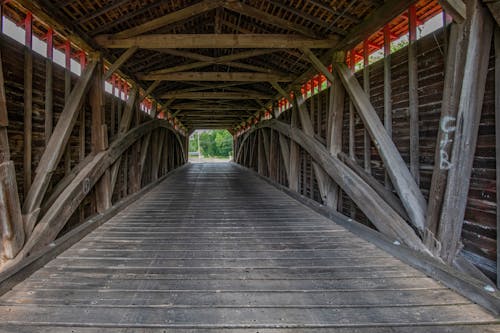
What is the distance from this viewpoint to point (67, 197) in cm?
287

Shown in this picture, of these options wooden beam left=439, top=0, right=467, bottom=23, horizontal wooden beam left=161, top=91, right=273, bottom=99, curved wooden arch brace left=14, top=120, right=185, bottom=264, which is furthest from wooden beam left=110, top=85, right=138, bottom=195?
wooden beam left=439, top=0, right=467, bottom=23

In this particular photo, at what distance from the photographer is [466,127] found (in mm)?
1783

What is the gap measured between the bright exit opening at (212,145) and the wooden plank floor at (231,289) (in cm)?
4041

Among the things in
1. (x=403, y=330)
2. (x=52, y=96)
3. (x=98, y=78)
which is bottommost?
(x=403, y=330)

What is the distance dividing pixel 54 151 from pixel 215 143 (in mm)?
43102

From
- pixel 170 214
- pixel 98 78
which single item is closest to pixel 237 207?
pixel 170 214

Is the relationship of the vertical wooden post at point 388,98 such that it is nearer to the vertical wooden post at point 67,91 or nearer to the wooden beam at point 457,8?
the wooden beam at point 457,8

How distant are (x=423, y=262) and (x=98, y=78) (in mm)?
4196

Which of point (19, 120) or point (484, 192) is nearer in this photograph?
point (484, 192)

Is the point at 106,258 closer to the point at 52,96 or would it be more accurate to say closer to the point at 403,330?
the point at 52,96

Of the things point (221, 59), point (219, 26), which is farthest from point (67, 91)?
point (221, 59)

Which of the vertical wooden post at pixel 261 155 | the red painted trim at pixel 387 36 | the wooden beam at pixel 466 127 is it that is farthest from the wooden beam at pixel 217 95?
the wooden beam at pixel 466 127

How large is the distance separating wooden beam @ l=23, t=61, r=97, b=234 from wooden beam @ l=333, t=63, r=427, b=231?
3225mm

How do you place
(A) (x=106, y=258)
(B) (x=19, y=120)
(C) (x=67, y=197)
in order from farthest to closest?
(C) (x=67, y=197)
(B) (x=19, y=120)
(A) (x=106, y=258)
